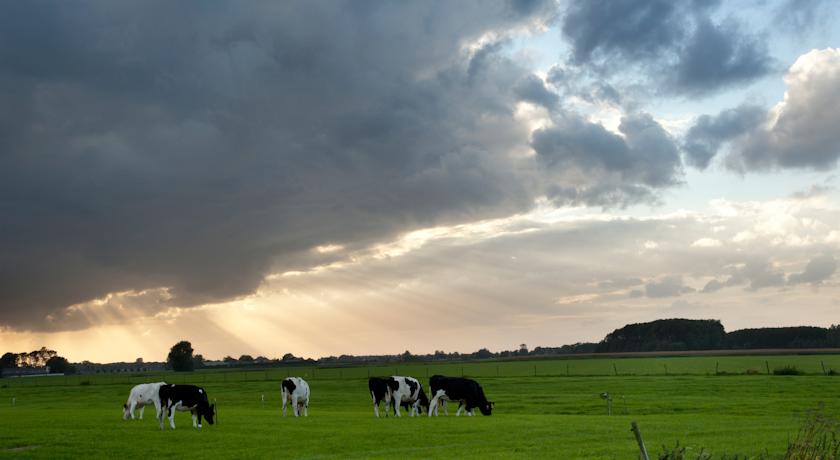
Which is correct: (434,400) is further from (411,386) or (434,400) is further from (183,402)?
(183,402)

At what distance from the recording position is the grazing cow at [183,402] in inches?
1292

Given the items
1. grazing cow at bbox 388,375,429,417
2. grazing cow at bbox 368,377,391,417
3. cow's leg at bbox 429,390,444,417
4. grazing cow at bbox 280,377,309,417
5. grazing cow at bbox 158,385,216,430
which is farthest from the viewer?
grazing cow at bbox 368,377,391,417

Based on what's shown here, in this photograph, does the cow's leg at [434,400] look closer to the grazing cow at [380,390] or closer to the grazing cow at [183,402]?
the grazing cow at [380,390]

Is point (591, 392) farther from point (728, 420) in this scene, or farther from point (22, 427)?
point (22, 427)

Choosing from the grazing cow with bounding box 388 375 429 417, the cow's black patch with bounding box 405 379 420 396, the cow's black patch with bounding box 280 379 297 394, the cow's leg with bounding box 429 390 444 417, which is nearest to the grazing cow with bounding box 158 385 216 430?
the cow's black patch with bounding box 280 379 297 394

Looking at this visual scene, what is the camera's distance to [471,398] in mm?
42375

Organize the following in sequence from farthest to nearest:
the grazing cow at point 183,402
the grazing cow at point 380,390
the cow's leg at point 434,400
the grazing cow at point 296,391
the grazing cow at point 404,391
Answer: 1. the grazing cow at point 380,390
2. the grazing cow at point 404,391
3. the grazing cow at point 296,391
4. the cow's leg at point 434,400
5. the grazing cow at point 183,402

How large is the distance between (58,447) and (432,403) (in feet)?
69.8

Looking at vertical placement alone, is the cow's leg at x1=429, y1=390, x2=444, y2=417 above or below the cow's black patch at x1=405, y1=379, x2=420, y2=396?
below

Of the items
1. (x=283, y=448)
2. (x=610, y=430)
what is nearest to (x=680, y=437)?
(x=610, y=430)

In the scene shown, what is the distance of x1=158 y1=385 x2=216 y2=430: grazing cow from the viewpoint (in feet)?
108

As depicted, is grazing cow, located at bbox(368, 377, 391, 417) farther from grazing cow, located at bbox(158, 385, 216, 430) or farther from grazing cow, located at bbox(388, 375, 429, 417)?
grazing cow, located at bbox(158, 385, 216, 430)

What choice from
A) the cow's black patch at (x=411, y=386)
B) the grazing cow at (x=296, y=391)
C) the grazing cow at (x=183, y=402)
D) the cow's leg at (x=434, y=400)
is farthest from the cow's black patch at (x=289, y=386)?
the cow's leg at (x=434, y=400)

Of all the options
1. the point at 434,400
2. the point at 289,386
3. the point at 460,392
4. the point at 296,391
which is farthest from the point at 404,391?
the point at 289,386
